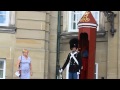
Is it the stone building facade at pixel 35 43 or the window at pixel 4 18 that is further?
the window at pixel 4 18

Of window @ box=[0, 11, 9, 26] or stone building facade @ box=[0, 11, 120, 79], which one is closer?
stone building facade @ box=[0, 11, 120, 79]

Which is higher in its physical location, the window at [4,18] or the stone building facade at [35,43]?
the window at [4,18]

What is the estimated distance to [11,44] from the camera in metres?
12.1

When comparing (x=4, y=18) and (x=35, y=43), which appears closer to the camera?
(x=35, y=43)

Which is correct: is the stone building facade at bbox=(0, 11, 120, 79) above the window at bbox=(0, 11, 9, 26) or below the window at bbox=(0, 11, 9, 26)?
below

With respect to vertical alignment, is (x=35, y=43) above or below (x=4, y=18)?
below
